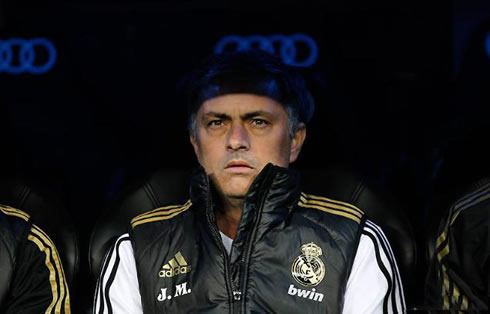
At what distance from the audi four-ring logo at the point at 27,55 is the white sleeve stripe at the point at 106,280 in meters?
1.21

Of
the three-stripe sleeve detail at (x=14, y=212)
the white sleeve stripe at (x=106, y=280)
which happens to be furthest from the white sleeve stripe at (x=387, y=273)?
the three-stripe sleeve detail at (x=14, y=212)

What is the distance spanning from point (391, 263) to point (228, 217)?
1.52 ft

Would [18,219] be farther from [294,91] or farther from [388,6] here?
[388,6]


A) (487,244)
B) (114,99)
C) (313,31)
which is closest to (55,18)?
(114,99)

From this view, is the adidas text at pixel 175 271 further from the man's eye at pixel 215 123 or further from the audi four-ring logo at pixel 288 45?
the audi four-ring logo at pixel 288 45

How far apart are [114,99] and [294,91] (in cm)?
110

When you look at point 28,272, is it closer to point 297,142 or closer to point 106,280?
point 106,280

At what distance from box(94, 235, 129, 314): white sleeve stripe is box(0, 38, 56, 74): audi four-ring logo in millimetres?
1207

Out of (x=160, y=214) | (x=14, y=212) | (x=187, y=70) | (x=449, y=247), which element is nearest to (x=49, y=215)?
(x=14, y=212)

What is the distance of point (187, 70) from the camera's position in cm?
314

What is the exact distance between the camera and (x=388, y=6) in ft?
9.94

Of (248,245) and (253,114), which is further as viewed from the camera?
(253,114)

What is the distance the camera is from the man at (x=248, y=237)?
206 centimetres

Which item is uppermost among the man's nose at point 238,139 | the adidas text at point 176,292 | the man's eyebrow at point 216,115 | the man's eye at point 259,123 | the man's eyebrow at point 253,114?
the man's eyebrow at point 216,115
